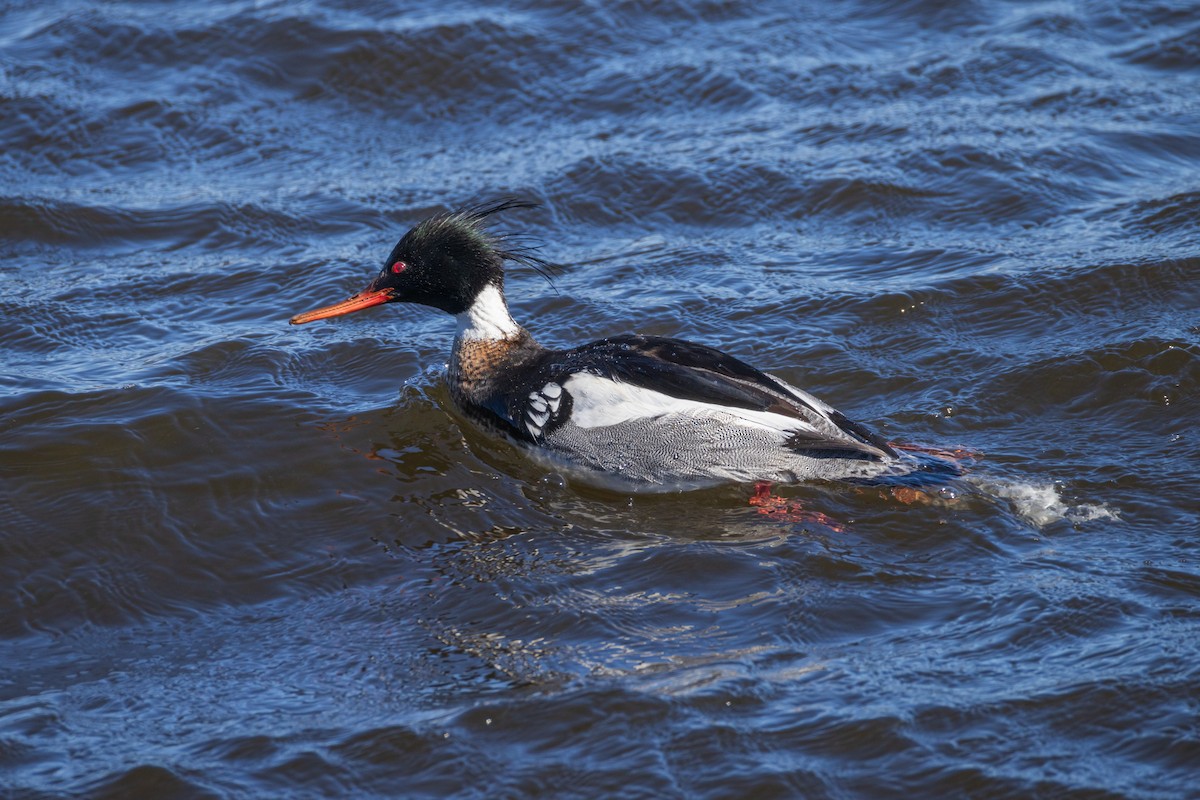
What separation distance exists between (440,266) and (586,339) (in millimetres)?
1421

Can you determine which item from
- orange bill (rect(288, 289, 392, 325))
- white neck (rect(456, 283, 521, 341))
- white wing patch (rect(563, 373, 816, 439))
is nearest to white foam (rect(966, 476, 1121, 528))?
white wing patch (rect(563, 373, 816, 439))

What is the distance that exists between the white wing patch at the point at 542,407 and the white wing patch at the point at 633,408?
93 mm

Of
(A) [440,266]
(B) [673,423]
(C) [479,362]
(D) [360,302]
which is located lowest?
(B) [673,423]

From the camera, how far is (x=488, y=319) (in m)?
8.20

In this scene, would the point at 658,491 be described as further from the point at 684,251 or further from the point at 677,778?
the point at 684,251

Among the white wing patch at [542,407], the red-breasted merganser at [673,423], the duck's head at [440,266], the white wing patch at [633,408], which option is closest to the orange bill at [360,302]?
the duck's head at [440,266]

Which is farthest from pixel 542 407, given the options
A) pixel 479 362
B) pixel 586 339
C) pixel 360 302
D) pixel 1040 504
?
pixel 1040 504

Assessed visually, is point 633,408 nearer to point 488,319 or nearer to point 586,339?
point 488,319

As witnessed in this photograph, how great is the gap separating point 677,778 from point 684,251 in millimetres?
5622

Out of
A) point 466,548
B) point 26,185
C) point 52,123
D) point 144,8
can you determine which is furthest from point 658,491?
point 144,8

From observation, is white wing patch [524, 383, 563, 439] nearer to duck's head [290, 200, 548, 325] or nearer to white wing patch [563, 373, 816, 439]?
white wing patch [563, 373, 816, 439]

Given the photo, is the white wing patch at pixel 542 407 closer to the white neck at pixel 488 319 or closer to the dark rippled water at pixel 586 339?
the dark rippled water at pixel 586 339

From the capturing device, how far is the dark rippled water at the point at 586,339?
539cm

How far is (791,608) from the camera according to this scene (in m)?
6.14
